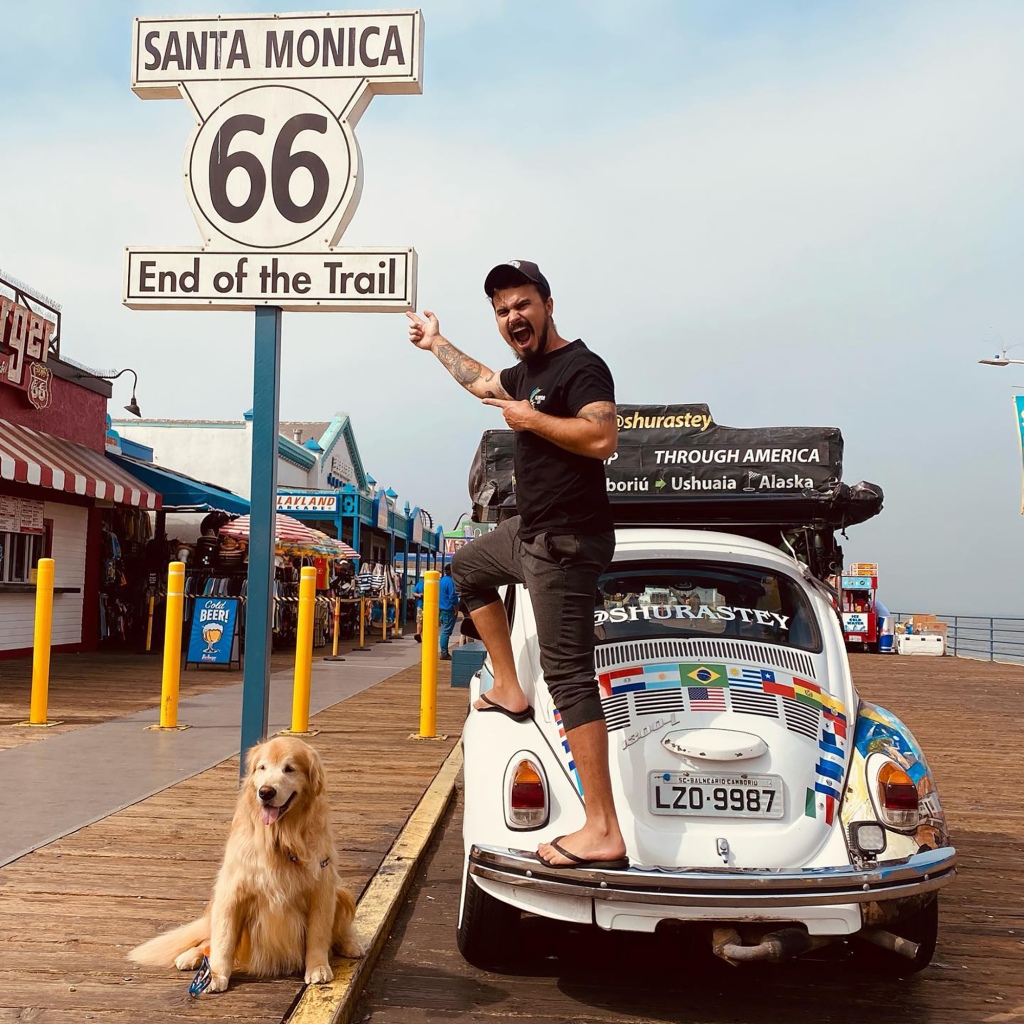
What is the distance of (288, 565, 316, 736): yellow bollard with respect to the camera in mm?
8484

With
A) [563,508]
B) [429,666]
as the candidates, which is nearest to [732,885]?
[563,508]

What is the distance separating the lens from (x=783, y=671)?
12.6 ft

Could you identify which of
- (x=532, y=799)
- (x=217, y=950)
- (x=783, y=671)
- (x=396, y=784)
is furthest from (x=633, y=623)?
(x=396, y=784)

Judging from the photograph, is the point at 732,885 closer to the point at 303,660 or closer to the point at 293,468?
the point at 303,660

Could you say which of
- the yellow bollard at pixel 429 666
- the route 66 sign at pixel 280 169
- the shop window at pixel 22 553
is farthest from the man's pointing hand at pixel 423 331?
the shop window at pixel 22 553

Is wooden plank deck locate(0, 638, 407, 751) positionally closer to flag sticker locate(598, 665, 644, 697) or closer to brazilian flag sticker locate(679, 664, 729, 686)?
flag sticker locate(598, 665, 644, 697)

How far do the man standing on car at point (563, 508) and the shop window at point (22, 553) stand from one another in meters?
13.4

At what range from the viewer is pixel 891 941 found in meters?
3.35

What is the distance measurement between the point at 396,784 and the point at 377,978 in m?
3.10

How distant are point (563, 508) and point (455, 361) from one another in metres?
1.08

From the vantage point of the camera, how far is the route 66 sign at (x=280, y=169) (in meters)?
5.26

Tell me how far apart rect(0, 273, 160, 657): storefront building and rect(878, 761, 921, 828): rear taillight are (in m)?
12.2

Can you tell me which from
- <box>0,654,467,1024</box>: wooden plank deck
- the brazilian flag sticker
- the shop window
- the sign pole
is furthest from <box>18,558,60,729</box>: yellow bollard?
the brazilian flag sticker

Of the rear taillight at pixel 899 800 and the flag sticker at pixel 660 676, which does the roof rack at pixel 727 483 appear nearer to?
the flag sticker at pixel 660 676
